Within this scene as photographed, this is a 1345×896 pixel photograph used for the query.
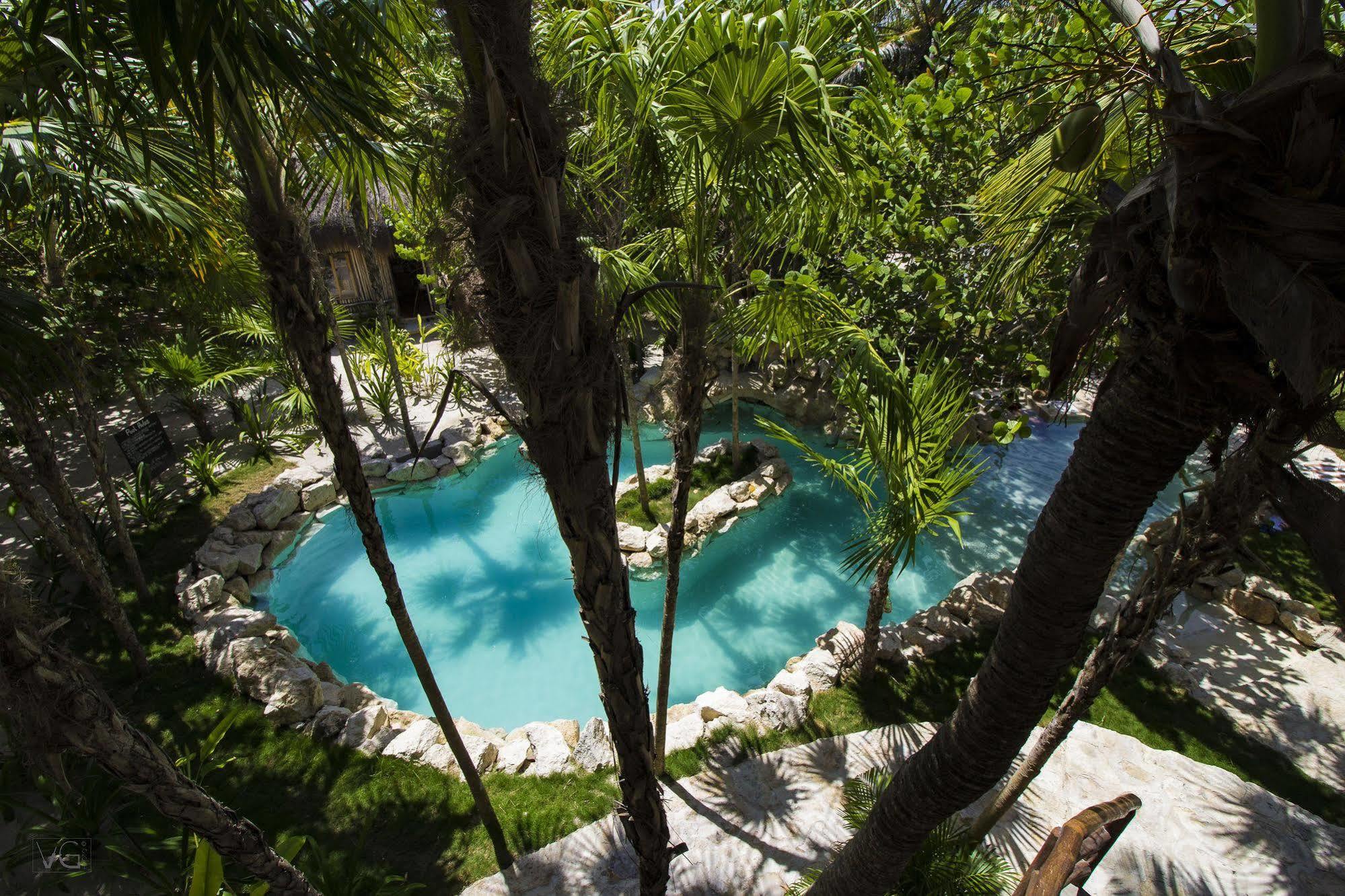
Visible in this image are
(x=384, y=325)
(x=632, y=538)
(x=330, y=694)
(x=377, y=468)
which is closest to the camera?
(x=330, y=694)

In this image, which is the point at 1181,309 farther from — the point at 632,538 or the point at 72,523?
the point at 632,538

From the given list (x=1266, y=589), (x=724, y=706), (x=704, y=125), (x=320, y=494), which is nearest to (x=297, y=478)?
(x=320, y=494)

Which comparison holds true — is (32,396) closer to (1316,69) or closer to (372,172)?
(372,172)

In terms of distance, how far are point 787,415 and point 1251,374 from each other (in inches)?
387

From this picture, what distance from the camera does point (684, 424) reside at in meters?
3.59

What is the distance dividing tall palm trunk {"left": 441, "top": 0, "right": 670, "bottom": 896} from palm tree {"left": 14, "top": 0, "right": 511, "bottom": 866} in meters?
0.45

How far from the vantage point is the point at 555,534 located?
8.47 m

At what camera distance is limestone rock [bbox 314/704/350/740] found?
5.03 metres

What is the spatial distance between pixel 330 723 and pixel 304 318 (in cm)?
379

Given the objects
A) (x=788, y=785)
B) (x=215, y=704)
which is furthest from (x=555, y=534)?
(x=788, y=785)

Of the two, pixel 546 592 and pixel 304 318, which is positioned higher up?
pixel 304 318

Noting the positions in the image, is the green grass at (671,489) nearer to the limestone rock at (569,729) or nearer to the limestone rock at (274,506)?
the limestone rock at (569,729)

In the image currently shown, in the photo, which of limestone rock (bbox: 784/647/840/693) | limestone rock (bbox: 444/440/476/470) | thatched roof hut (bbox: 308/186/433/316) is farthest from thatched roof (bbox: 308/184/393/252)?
limestone rock (bbox: 784/647/840/693)

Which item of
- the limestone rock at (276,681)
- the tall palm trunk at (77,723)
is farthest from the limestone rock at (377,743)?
the tall palm trunk at (77,723)
